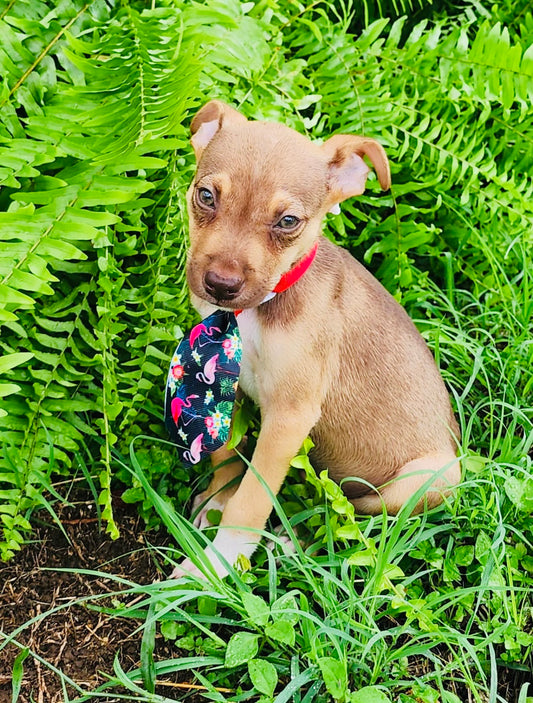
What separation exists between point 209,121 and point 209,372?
0.95 metres

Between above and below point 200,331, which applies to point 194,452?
below

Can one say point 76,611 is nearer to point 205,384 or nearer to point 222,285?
point 205,384

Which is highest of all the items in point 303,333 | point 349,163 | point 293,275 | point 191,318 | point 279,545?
point 349,163

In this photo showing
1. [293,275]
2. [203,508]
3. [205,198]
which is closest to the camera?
[205,198]

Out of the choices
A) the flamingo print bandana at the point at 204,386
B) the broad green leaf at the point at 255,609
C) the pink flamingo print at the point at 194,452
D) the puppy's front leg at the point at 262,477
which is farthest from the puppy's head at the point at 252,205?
the broad green leaf at the point at 255,609

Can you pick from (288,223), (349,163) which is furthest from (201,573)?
(349,163)

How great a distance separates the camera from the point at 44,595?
3.14 m

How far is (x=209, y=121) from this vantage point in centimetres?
298

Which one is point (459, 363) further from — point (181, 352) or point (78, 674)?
point (78, 674)

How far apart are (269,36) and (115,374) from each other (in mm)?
1855

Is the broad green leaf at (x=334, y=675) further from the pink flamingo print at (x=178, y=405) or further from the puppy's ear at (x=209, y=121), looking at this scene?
the puppy's ear at (x=209, y=121)

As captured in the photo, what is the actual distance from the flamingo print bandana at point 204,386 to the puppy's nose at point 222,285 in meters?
0.41

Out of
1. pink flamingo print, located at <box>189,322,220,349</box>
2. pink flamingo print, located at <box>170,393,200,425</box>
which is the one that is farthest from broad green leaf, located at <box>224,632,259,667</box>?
pink flamingo print, located at <box>189,322,220,349</box>

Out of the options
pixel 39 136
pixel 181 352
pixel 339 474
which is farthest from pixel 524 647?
pixel 39 136
